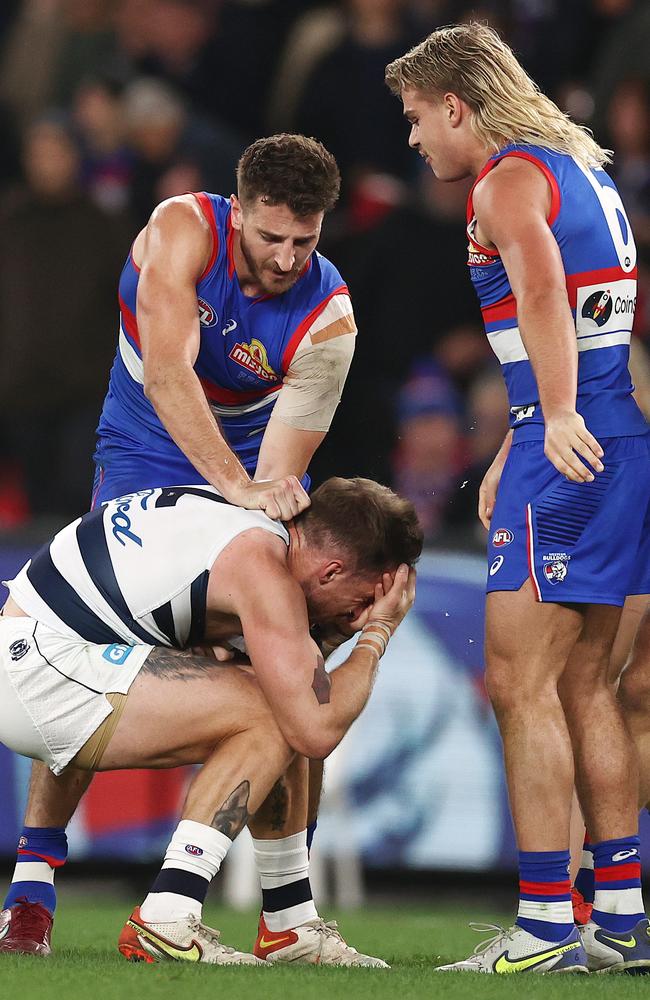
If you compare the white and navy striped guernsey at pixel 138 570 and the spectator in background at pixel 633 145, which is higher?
the spectator in background at pixel 633 145

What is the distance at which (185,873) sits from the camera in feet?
12.9

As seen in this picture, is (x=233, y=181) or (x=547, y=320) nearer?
(x=547, y=320)

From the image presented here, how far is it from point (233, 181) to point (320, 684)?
19.5 feet

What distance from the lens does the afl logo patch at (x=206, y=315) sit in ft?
16.3

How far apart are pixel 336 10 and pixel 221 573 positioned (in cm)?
756

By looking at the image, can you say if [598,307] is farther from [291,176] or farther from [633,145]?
[633,145]

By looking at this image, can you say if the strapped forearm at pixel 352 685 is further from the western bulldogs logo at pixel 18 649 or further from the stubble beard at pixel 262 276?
the stubble beard at pixel 262 276

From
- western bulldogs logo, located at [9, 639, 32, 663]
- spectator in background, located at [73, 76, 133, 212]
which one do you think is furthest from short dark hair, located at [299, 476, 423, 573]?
spectator in background, located at [73, 76, 133, 212]

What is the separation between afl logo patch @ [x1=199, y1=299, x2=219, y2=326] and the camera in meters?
4.98

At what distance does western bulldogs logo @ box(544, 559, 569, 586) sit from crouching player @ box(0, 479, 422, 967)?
18.1 inches

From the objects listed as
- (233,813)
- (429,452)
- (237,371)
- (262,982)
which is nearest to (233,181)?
(429,452)

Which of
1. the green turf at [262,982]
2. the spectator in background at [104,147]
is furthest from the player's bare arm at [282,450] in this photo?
the spectator in background at [104,147]

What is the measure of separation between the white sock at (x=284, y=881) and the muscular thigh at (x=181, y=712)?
0.38 m

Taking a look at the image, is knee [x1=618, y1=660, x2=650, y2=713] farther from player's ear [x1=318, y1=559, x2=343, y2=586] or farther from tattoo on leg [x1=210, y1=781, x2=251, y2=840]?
tattoo on leg [x1=210, y1=781, x2=251, y2=840]
